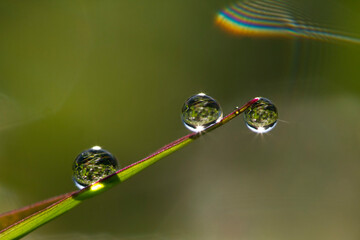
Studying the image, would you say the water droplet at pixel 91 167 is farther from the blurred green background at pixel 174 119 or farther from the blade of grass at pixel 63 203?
the blurred green background at pixel 174 119

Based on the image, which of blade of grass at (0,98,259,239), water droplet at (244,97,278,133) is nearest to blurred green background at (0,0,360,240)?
water droplet at (244,97,278,133)

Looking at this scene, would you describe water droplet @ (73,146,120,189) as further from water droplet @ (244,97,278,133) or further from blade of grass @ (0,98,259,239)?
water droplet @ (244,97,278,133)

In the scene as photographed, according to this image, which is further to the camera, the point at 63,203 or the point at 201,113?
the point at 201,113

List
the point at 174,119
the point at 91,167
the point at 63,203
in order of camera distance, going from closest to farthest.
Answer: the point at 63,203
the point at 91,167
the point at 174,119

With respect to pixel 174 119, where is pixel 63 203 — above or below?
above

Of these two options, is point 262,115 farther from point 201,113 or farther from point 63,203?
point 63,203

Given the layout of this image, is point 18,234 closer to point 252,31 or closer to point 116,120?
point 116,120

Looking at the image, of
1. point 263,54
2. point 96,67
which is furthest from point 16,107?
point 263,54

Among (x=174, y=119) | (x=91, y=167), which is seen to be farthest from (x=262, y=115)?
(x=174, y=119)
